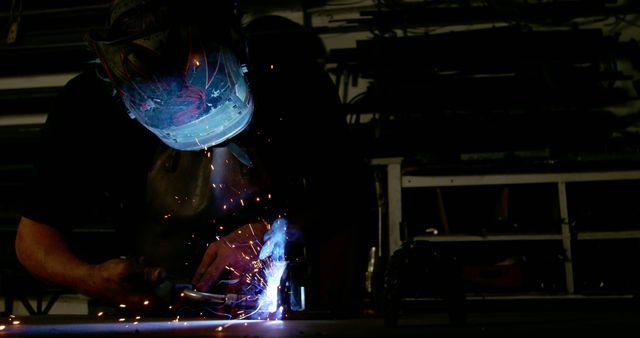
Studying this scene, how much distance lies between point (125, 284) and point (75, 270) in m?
0.33

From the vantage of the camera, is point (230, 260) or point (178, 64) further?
point (230, 260)

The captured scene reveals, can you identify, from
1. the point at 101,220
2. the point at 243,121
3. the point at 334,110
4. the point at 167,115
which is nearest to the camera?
the point at 167,115

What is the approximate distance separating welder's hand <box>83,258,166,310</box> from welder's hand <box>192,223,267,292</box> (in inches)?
8.3

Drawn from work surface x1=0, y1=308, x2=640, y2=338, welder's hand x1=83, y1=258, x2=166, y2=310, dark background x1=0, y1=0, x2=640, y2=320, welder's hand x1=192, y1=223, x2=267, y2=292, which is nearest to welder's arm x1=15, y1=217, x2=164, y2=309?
welder's hand x1=83, y1=258, x2=166, y2=310

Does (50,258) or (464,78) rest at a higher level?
(464,78)

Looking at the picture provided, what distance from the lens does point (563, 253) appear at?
273cm

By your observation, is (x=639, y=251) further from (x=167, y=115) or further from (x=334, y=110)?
(x=167, y=115)

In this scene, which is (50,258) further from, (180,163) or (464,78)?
(464,78)

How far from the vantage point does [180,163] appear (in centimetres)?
212

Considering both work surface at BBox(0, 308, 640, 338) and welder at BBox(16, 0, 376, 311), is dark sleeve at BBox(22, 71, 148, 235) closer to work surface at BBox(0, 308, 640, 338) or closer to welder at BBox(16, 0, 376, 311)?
welder at BBox(16, 0, 376, 311)

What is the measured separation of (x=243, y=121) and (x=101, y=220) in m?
1.64

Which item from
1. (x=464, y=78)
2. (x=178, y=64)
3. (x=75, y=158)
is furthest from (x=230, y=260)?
(x=464, y=78)

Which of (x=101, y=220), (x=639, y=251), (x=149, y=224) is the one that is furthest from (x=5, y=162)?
(x=639, y=251)

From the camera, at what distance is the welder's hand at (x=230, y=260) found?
184 cm
